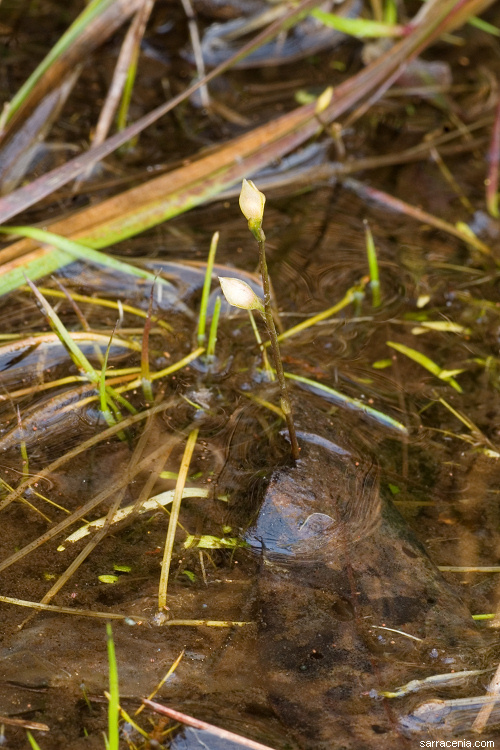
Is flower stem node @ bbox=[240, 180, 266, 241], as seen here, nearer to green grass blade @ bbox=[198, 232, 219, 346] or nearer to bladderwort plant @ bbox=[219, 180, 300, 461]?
bladderwort plant @ bbox=[219, 180, 300, 461]

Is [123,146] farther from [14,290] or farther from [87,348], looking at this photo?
[87,348]

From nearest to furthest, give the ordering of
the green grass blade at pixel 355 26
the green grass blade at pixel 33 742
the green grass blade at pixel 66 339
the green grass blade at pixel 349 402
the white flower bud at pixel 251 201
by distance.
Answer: the green grass blade at pixel 33 742 < the white flower bud at pixel 251 201 < the green grass blade at pixel 66 339 < the green grass blade at pixel 349 402 < the green grass blade at pixel 355 26

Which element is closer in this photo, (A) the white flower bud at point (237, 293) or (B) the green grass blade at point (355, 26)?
(A) the white flower bud at point (237, 293)

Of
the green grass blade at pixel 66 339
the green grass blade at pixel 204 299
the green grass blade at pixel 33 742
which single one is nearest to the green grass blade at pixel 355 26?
the green grass blade at pixel 204 299

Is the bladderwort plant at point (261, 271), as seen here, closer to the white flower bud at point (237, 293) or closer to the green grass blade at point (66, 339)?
the white flower bud at point (237, 293)

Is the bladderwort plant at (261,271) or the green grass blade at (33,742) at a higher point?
the bladderwort plant at (261,271)

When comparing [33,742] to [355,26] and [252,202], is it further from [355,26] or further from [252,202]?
[355,26]

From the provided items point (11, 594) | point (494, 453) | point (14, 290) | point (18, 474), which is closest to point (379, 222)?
point (494, 453)
